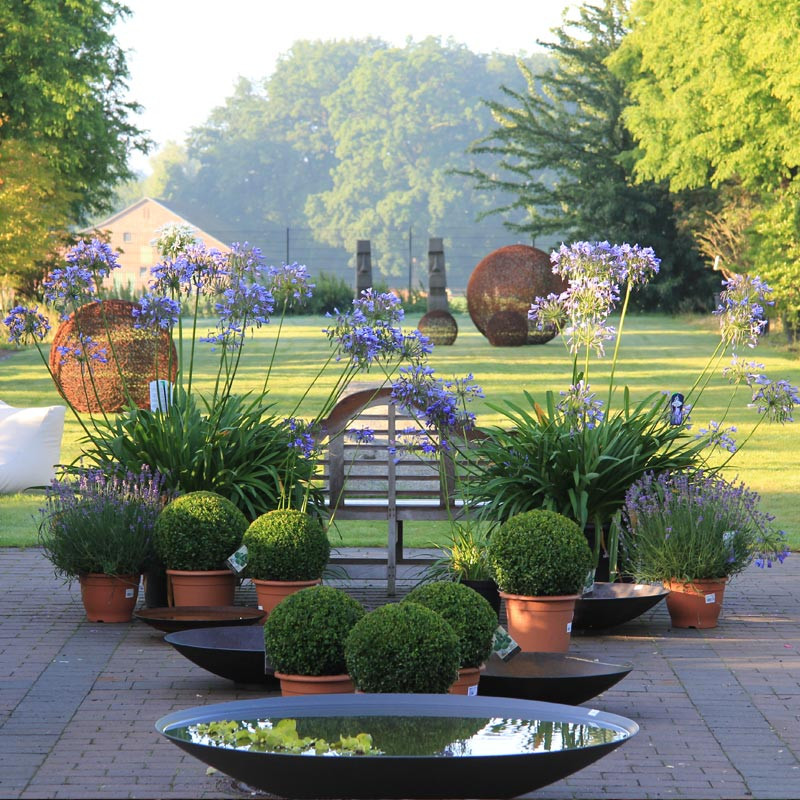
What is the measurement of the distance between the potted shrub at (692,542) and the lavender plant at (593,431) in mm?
221

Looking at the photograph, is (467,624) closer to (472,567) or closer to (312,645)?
(312,645)

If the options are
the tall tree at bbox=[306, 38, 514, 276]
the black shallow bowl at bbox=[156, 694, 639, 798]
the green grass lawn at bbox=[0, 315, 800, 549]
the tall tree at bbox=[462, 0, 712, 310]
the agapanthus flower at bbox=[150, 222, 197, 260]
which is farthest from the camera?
the tall tree at bbox=[306, 38, 514, 276]

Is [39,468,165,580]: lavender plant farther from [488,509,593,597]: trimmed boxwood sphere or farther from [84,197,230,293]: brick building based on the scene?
[84,197,230,293]: brick building

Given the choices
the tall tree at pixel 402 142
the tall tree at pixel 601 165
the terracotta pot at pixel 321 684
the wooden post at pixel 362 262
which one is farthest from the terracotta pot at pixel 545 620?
the tall tree at pixel 402 142

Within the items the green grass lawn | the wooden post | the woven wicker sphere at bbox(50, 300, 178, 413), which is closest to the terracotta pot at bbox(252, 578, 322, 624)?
the green grass lawn

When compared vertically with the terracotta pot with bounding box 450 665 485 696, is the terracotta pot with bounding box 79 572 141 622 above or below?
below

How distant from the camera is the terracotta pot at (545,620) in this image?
5646 millimetres

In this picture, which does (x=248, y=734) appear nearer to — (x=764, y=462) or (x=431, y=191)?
(x=764, y=462)

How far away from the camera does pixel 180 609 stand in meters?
6.02

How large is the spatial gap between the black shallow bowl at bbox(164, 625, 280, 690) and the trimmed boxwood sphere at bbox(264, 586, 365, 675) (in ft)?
1.25

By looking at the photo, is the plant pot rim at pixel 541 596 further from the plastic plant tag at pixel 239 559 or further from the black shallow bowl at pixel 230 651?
the plastic plant tag at pixel 239 559

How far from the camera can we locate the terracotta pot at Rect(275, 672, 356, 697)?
176 inches

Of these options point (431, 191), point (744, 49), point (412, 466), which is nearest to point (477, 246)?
point (431, 191)

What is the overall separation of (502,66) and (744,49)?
76474 mm
